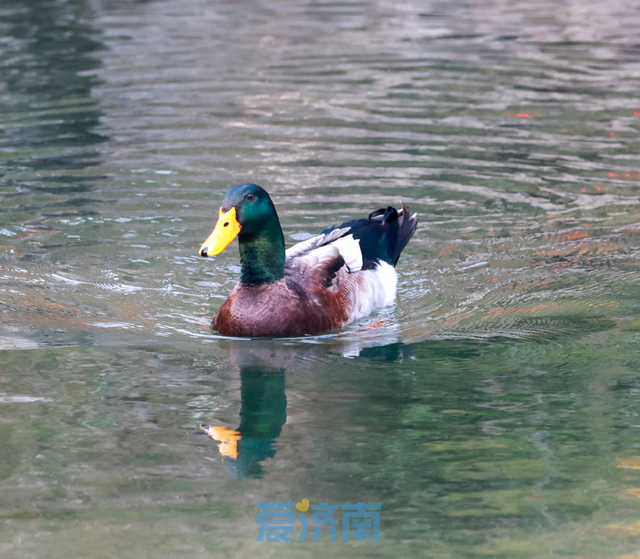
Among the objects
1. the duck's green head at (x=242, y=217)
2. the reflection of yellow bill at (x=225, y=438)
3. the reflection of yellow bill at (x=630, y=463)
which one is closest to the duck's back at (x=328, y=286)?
the duck's green head at (x=242, y=217)

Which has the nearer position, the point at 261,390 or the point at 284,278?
the point at 261,390

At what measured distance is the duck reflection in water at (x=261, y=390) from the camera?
17.4 feet

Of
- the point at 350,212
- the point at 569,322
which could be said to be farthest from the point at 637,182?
the point at 569,322

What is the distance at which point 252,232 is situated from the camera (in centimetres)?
693

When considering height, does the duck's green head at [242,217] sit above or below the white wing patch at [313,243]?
above

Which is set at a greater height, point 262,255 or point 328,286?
point 262,255

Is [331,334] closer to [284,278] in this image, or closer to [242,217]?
[284,278]

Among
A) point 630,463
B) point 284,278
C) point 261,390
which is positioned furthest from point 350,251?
point 630,463

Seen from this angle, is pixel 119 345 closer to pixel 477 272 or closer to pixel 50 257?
pixel 50 257

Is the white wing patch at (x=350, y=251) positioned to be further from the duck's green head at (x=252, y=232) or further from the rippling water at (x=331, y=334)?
the duck's green head at (x=252, y=232)

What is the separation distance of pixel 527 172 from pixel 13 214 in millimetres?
5677

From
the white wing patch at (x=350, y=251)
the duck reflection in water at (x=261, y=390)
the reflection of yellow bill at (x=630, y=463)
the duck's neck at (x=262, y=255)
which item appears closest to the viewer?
the reflection of yellow bill at (x=630, y=463)

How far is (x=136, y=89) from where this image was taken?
51.0 ft

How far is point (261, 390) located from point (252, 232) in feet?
4.14
